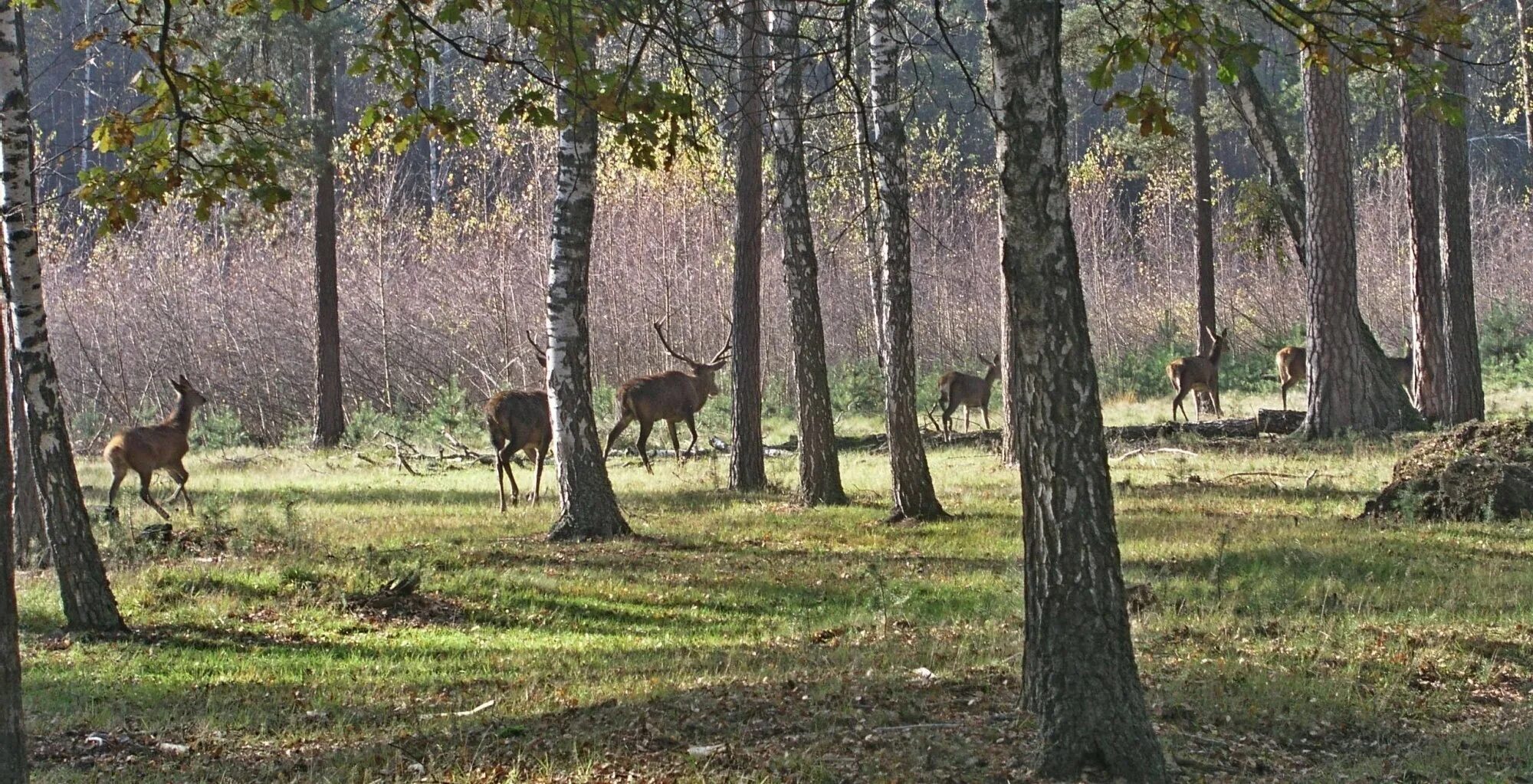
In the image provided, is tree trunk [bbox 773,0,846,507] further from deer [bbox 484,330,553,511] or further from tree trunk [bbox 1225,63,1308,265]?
tree trunk [bbox 1225,63,1308,265]

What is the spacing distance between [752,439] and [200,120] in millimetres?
10580

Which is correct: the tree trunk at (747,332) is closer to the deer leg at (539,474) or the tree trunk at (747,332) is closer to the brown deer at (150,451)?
the deer leg at (539,474)

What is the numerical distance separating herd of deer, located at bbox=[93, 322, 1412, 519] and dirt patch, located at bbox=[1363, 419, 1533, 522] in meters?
7.55

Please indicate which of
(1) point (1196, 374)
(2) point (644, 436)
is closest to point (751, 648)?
(2) point (644, 436)

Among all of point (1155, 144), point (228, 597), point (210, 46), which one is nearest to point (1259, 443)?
point (1155, 144)

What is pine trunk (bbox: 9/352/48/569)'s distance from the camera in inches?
450

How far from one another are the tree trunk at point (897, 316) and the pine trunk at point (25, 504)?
24.1 feet

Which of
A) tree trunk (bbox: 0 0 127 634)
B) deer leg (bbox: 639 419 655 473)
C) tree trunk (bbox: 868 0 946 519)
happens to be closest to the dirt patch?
tree trunk (bbox: 868 0 946 519)

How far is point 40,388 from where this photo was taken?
9188 mm

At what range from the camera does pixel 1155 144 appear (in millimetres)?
29891

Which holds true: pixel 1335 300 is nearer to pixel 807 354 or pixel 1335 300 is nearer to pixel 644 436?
pixel 807 354

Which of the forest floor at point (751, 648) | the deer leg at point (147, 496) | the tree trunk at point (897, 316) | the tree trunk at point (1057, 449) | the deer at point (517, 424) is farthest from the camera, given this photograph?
the deer at point (517, 424)

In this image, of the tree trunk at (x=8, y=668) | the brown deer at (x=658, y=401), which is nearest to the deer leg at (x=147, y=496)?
the brown deer at (x=658, y=401)

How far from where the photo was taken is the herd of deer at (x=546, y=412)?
16.0 meters
